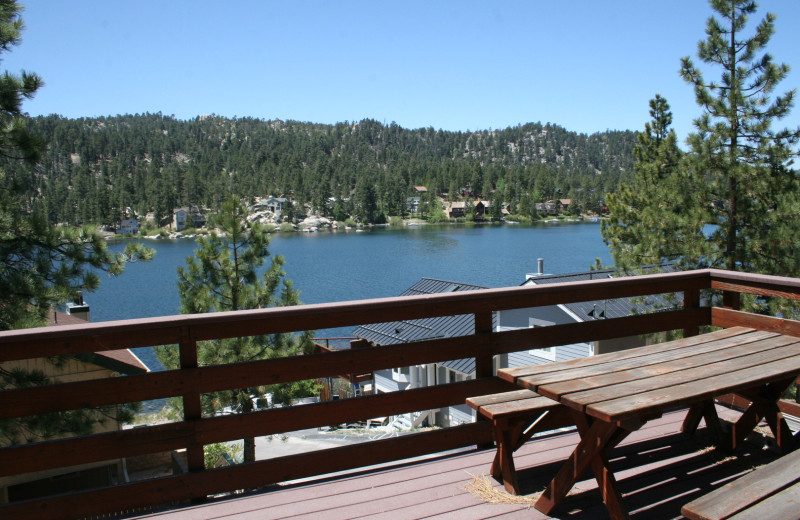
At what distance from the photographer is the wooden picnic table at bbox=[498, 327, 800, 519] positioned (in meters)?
2.12

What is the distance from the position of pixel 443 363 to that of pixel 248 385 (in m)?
12.0

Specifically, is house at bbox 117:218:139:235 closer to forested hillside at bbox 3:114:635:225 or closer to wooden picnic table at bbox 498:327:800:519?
forested hillside at bbox 3:114:635:225

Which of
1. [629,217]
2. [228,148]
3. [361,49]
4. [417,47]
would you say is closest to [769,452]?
[629,217]

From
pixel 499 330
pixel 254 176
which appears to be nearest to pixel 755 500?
pixel 499 330

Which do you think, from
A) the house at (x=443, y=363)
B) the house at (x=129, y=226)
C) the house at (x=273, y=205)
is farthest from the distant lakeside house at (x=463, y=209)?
the house at (x=443, y=363)

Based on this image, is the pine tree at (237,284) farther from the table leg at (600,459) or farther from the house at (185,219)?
the house at (185,219)

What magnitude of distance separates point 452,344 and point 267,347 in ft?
34.9

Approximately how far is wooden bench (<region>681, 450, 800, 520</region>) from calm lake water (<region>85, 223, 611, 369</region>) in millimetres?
21495

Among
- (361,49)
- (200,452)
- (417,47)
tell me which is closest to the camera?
(200,452)

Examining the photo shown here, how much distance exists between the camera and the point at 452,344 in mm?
3037

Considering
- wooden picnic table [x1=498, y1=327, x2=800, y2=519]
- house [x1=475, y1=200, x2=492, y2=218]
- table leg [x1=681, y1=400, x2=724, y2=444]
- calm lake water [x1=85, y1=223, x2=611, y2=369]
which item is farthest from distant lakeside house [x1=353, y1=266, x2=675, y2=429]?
house [x1=475, y1=200, x2=492, y2=218]

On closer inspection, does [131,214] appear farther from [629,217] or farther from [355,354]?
[355,354]

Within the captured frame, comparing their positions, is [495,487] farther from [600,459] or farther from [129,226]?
[129,226]

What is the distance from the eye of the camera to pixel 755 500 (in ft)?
5.28
